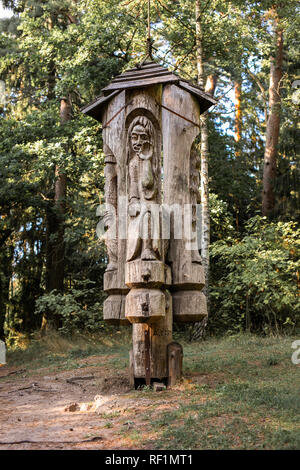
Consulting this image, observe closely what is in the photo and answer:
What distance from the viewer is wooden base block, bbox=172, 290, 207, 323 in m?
6.56

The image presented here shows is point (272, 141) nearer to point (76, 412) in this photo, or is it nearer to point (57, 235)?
point (57, 235)

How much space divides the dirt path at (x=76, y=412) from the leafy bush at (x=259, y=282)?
17.0 feet

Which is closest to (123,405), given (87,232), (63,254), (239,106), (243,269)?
(243,269)

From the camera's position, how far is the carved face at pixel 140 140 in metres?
6.54

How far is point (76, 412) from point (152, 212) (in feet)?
7.80

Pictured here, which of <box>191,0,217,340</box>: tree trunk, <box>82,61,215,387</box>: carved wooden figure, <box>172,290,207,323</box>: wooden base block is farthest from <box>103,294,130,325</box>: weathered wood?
<box>191,0,217,340</box>: tree trunk

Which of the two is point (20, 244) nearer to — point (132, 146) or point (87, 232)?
point (87, 232)

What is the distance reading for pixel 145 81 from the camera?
21.6ft

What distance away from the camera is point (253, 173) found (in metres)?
19.3

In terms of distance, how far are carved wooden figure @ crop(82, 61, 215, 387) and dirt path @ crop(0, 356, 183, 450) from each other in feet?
2.30

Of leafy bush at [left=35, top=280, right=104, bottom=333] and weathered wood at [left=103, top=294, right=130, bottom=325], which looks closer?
weathered wood at [left=103, top=294, right=130, bottom=325]

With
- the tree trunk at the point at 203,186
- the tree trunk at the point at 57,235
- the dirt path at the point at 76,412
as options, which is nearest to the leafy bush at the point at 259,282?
the tree trunk at the point at 203,186

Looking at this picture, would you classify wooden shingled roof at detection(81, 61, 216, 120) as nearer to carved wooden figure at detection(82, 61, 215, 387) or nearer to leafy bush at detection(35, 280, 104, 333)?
carved wooden figure at detection(82, 61, 215, 387)

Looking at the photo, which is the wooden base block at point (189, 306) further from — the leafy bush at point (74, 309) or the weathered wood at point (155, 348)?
the leafy bush at point (74, 309)
